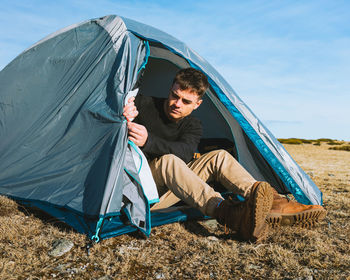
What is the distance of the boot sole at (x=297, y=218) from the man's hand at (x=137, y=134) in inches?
55.9

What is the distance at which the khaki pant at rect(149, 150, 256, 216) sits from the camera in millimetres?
3123

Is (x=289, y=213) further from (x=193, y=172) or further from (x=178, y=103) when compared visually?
(x=178, y=103)

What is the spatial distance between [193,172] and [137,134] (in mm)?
650

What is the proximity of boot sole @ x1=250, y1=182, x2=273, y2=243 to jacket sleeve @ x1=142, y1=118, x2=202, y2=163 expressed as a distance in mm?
1082

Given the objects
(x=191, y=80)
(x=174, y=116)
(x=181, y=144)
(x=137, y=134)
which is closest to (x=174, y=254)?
(x=137, y=134)

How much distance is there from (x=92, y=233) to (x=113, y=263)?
0.47 m

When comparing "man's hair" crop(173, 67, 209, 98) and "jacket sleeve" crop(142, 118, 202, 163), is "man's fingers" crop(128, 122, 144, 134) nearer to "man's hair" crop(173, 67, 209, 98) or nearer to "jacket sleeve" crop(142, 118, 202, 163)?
"jacket sleeve" crop(142, 118, 202, 163)

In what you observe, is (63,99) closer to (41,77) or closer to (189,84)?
(41,77)

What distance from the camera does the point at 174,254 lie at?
9.20 ft

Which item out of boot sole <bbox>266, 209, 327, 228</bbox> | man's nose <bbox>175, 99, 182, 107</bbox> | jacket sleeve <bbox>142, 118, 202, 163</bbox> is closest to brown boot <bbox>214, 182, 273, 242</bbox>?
boot sole <bbox>266, 209, 327, 228</bbox>

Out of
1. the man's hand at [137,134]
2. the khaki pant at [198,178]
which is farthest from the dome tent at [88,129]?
the khaki pant at [198,178]

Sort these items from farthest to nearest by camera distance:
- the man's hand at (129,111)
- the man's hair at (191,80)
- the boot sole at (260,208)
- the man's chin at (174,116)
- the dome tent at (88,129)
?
the man's chin at (174,116)
the man's hair at (191,80)
the man's hand at (129,111)
the dome tent at (88,129)
the boot sole at (260,208)

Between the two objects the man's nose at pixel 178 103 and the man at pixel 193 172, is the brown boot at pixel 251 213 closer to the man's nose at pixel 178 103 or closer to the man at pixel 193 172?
the man at pixel 193 172

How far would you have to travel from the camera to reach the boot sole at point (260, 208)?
2.74 m
